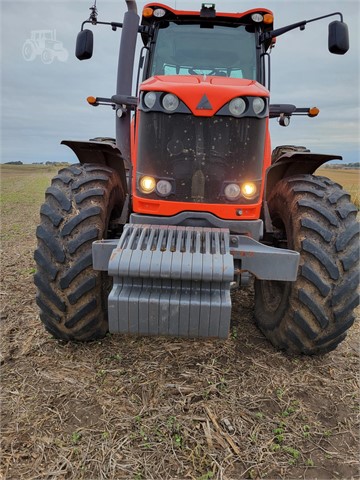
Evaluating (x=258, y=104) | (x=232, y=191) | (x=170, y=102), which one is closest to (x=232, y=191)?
(x=232, y=191)

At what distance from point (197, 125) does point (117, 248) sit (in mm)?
1089

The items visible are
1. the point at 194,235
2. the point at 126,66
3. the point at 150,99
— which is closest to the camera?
the point at 194,235

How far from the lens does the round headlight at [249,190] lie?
2.95 metres

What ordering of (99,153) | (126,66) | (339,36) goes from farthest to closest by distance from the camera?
(126,66) < (339,36) < (99,153)

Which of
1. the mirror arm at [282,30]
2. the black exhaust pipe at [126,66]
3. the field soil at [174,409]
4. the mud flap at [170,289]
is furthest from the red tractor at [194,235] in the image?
the mirror arm at [282,30]

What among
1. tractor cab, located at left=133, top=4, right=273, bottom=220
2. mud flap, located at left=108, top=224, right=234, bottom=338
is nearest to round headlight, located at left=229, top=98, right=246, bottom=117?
tractor cab, located at left=133, top=4, right=273, bottom=220

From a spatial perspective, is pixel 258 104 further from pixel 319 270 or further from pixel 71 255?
pixel 71 255

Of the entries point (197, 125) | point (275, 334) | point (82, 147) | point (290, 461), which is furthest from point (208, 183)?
point (290, 461)

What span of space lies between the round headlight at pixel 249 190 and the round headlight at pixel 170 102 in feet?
2.56

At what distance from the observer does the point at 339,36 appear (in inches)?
134

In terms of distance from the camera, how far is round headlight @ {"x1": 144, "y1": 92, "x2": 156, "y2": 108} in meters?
2.78

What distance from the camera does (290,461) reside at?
2.17 metres

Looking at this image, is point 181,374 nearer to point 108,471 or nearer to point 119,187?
point 108,471

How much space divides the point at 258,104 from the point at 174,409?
7.22 feet
